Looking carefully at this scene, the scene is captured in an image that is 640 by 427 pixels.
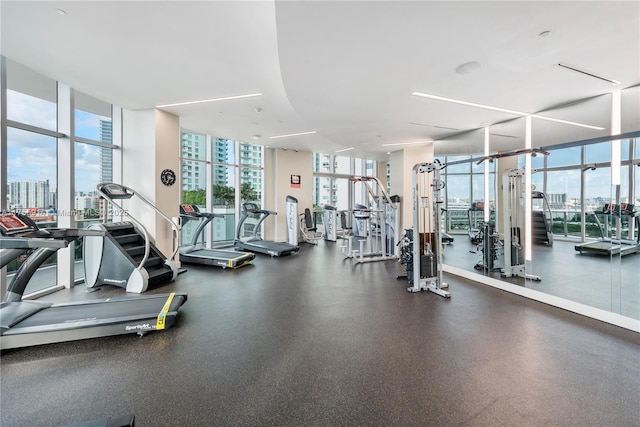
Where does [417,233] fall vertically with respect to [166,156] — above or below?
below

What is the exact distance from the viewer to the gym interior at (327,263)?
2.09 metres

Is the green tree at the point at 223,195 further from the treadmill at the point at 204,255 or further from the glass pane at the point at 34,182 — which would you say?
the glass pane at the point at 34,182

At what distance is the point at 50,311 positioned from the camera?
10.2 feet

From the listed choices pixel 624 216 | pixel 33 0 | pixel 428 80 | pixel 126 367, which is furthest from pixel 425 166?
pixel 33 0

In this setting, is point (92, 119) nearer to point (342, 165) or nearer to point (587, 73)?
point (587, 73)

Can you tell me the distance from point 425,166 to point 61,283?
6.27 metres

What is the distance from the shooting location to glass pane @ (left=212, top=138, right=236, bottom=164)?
8133mm

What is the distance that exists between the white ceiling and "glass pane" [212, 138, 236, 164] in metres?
3.09

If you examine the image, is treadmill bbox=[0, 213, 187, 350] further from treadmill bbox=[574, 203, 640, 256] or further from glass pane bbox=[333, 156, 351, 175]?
glass pane bbox=[333, 156, 351, 175]

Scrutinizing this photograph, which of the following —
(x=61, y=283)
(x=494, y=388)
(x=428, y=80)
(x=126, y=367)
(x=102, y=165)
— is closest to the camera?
(x=494, y=388)

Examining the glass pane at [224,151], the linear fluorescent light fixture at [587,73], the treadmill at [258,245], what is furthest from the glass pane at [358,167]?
the linear fluorescent light fixture at [587,73]

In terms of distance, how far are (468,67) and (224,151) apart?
6.98 meters

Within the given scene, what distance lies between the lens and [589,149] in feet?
12.7

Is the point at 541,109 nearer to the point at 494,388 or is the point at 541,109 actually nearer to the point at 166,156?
the point at 494,388
